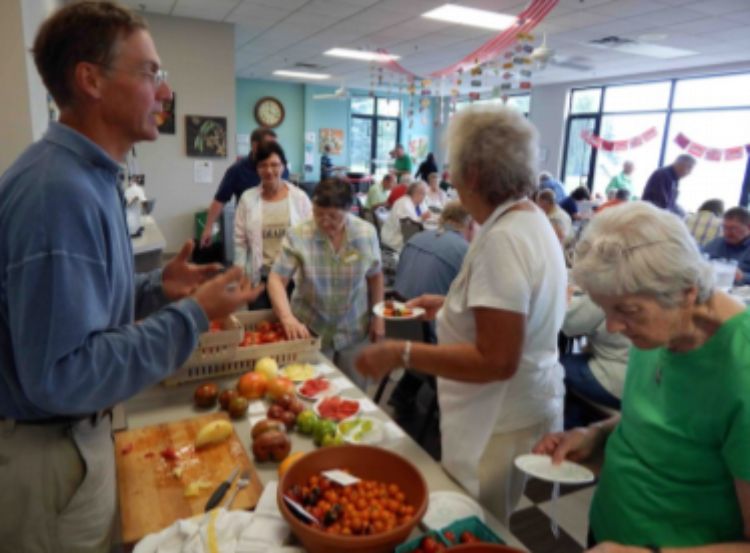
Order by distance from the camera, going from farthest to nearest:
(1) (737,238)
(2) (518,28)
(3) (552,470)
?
(2) (518,28)
(1) (737,238)
(3) (552,470)

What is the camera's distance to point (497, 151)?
1175 mm

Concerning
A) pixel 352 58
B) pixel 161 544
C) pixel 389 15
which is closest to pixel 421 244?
pixel 161 544

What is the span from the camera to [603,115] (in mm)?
9852

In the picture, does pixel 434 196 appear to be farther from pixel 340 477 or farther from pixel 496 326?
pixel 340 477

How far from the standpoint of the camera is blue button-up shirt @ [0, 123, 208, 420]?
2.53 ft

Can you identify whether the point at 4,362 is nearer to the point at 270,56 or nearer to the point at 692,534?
the point at 692,534

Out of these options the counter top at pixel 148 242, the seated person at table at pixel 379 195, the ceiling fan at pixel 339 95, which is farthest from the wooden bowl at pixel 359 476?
the ceiling fan at pixel 339 95

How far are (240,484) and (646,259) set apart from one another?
3.13ft

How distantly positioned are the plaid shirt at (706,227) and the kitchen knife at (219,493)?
17.0 feet

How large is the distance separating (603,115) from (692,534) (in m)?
10.3

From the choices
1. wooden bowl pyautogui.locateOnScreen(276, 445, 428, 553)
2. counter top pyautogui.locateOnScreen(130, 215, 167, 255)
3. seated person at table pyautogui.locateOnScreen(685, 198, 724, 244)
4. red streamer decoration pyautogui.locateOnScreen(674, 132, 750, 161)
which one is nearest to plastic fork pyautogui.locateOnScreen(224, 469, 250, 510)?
wooden bowl pyautogui.locateOnScreen(276, 445, 428, 553)

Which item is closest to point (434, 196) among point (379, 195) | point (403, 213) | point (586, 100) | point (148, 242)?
point (379, 195)

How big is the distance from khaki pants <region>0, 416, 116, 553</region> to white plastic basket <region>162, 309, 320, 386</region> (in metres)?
0.60

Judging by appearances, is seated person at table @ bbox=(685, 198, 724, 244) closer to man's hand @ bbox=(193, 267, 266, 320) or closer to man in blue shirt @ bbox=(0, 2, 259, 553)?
man's hand @ bbox=(193, 267, 266, 320)
